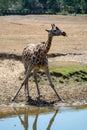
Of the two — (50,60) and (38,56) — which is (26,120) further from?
(50,60)

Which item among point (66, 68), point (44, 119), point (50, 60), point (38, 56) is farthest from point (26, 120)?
point (50, 60)

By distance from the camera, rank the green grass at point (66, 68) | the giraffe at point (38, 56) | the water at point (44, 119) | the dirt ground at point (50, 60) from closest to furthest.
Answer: the water at point (44, 119) < the giraffe at point (38, 56) < the dirt ground at point (50, 60) < the green grass at point (66, 68)

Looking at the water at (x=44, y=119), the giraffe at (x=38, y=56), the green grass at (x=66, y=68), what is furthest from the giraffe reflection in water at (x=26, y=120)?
the green grass at (x=66, y=68)

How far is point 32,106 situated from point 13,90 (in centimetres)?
182

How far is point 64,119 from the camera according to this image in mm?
14469

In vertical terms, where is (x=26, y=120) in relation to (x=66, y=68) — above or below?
below

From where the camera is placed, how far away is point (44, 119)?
1460cm

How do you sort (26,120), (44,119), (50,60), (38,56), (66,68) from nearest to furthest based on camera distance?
1. (26,120)
2. (44,119)
3. (38,56)
4. (66,68)
5. (50,60)

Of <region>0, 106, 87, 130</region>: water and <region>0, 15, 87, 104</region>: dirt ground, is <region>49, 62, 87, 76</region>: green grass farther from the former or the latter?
<region>0, 106, 87, 130</region>: water

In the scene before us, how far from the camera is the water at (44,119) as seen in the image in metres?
13.6

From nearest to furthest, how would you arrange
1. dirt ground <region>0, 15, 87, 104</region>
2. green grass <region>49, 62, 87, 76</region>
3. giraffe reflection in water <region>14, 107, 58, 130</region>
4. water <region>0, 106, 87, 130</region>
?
water <region>0, 106, 87, 130</region> < giraffe reflection in water <region>14, 107, 58, 130</region> < dirt ground <region>0, 15, 87, 104</region> < green grass <region>49, 62, 87, 76</region>

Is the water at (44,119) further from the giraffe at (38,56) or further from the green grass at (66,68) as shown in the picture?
the green grass at (66,68)

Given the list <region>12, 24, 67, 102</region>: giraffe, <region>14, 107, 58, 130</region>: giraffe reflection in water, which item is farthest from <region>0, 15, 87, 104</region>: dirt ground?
<region>14, 107, 58, 130</region>: giraffe reflection in water

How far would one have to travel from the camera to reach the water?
13.6 metres
